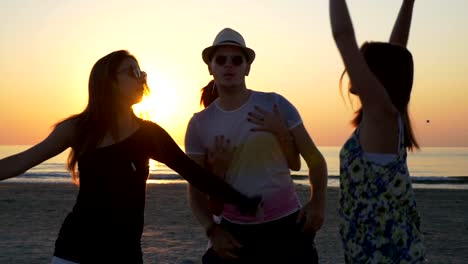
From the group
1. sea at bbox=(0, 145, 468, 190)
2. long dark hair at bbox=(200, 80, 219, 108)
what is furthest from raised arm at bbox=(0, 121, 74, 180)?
sea at bbox=(0, 145, 468, 190)

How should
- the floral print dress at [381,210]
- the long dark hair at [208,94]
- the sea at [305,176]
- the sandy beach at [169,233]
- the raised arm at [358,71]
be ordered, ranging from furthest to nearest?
1. the sea at [305,176]
2. the sandy beach at [169,233]
3. the long dark hair at [208,94]
4. the floral print dress at [381,210]
5. the raised arm at [358,71]

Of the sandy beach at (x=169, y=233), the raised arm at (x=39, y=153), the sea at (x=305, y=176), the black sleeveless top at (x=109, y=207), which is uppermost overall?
the raised arm at (x=39, y=153)

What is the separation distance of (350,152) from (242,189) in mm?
1047

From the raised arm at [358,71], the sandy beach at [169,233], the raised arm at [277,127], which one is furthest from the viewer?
the sandy beach at [169,233]

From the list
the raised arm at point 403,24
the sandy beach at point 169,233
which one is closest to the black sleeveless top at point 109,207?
the raised arm at point 403,24

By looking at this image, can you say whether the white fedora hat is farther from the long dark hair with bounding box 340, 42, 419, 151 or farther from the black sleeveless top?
the long dark hair with bounding box 340, 42, 419, 151

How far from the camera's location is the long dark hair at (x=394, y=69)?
3.01 metres

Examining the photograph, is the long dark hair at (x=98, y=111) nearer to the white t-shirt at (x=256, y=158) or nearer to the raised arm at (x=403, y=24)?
the white t-shirt at (x=256, y=158)

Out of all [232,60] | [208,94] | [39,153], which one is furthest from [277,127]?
[39,153]

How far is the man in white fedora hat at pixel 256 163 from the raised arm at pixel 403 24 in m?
0.83

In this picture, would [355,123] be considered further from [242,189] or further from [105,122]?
[105,122]

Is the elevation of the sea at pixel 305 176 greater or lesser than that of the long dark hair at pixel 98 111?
lesser

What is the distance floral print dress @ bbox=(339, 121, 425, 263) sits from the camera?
2963 millimetres

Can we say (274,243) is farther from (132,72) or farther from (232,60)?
(132,72)
